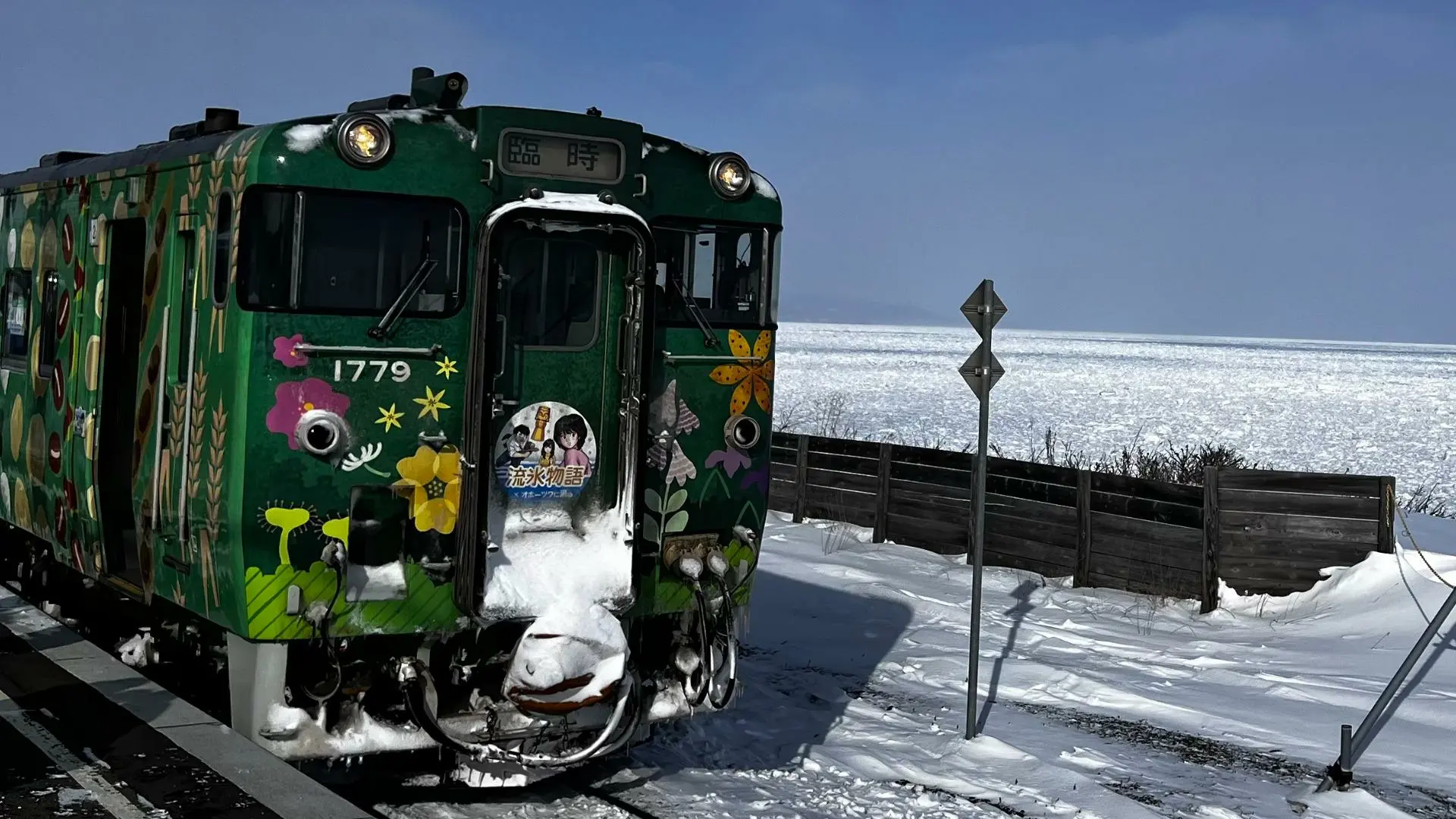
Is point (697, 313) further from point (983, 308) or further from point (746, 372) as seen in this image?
point (983, 308)

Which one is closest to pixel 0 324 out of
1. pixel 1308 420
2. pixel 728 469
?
pixel 728 469

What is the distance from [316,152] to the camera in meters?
6.74

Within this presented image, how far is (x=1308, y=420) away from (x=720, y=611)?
4182 centimetres

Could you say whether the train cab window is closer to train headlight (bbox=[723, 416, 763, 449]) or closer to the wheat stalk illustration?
train headlight (bbox=[723, 416, 763, 449])

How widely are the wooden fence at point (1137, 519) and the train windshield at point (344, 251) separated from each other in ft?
29.5

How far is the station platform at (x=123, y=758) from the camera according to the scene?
254 inches

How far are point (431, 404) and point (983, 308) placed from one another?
415cm

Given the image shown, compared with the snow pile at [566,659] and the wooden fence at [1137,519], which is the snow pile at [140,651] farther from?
the wooden fence at [1137,519]

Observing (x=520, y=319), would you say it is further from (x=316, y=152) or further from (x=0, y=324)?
(x=0, y=324)

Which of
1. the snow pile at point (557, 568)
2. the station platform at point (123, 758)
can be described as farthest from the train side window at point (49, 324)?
the snow pile at point (557, 568)

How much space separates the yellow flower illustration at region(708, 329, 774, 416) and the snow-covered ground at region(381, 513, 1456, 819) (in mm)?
2123

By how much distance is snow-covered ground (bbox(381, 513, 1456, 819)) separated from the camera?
8359 millimetres

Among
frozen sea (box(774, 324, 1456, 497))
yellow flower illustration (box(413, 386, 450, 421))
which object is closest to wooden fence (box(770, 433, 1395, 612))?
yellow flower illustration (box(413, 386, 450, 421))

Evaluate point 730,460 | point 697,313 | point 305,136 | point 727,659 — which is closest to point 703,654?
point 727,659
